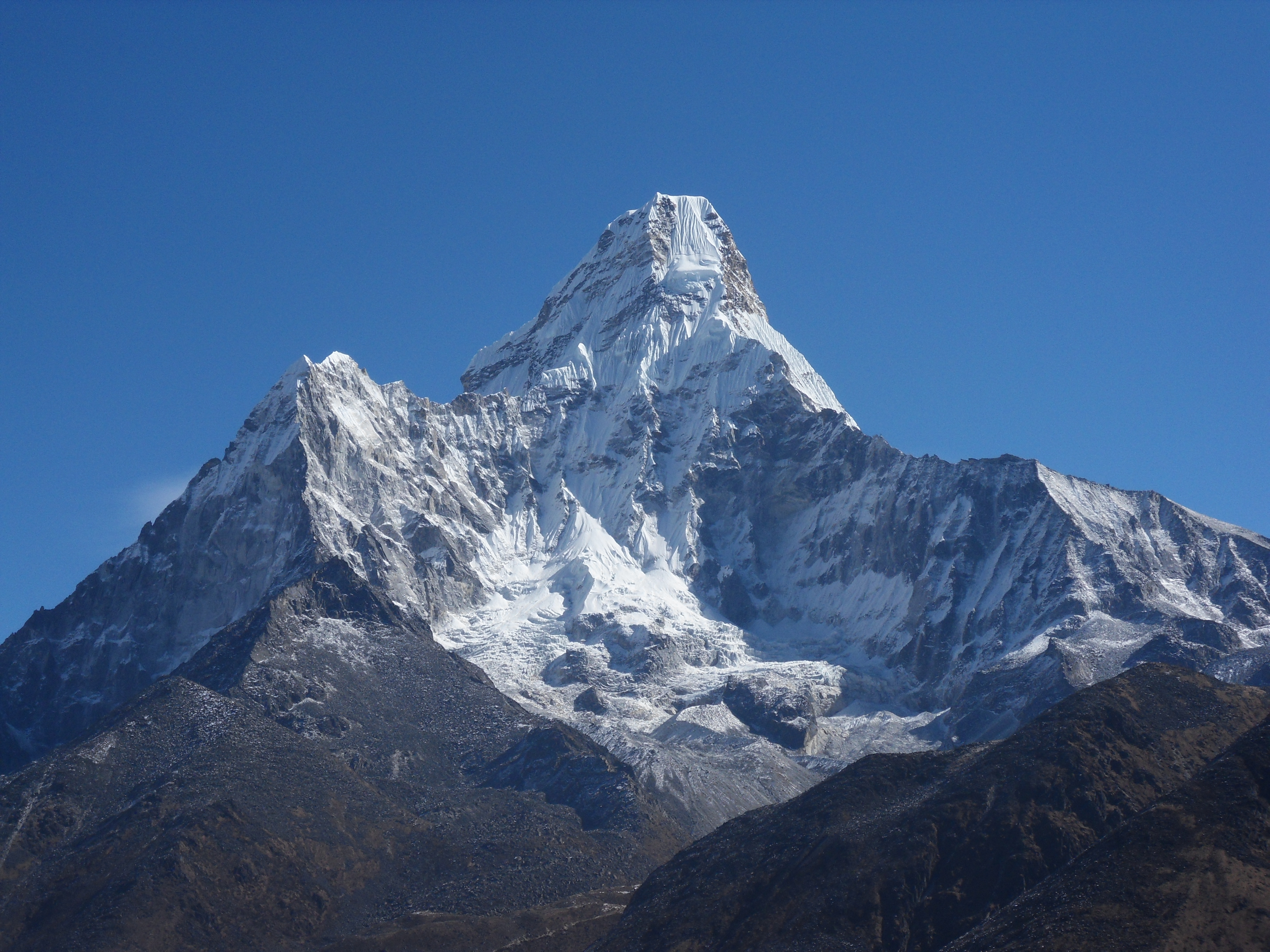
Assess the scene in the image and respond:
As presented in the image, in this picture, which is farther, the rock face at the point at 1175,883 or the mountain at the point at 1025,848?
the mountain at the point at 1025,848

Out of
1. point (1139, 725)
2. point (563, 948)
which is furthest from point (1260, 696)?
point (563, 948)

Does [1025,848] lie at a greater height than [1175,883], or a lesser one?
greater

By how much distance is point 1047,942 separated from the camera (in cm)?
12975

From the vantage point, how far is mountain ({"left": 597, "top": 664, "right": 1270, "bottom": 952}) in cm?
13262

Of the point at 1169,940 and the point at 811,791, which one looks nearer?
the point at 1169,940

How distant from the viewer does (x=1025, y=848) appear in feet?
533

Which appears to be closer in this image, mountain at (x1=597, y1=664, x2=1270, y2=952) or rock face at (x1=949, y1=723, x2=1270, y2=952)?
rock face at (x1=949, y1=723, x2=1270, y2=952)

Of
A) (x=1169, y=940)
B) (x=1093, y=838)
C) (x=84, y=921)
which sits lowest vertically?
(x=1169, y=940)

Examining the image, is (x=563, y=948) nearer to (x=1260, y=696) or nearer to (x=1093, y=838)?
(x=1093, y=838)

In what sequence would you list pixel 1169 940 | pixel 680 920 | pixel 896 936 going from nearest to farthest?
pixel 1169 940 → pixel 896 936 → pixel 680 920

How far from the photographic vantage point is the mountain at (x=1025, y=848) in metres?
133

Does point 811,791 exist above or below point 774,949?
above

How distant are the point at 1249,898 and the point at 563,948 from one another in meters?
91.7

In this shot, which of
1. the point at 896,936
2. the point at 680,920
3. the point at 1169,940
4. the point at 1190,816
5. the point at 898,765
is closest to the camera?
the point at 1169,940
